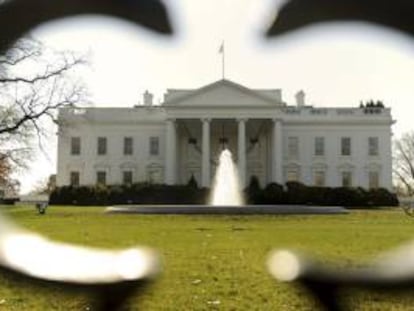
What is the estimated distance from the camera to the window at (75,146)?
6556cm

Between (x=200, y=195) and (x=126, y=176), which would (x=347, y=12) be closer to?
(x=200, y=195)

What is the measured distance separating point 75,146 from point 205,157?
13133 mm

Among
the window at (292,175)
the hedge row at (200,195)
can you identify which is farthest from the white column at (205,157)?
the window at (292,175)

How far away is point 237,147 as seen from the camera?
62.0 m

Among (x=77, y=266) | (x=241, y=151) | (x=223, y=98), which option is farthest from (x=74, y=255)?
(x=223, y=98)

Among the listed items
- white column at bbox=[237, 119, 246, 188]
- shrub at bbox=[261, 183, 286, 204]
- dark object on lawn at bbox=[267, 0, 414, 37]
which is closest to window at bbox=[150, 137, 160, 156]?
white column at bbox=[237, 119, 246, 188]

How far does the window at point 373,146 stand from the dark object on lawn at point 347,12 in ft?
214

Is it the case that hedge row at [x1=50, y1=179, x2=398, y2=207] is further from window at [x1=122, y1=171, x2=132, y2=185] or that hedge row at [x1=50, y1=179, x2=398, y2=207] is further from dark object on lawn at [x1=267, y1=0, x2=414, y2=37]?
dark object on lawn at [x1=267, y1=0, x2=414, y2=37]

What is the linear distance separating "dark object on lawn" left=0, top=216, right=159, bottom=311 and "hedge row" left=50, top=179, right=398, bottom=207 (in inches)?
1964

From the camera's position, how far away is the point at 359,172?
6644 centimetres

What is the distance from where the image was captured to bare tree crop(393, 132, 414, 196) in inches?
2341

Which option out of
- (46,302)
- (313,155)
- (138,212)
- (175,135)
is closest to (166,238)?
(46,302)

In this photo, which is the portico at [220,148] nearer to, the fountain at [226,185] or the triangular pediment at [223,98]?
the triangular pediment at [223,98]

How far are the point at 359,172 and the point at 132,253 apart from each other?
66431 mm
